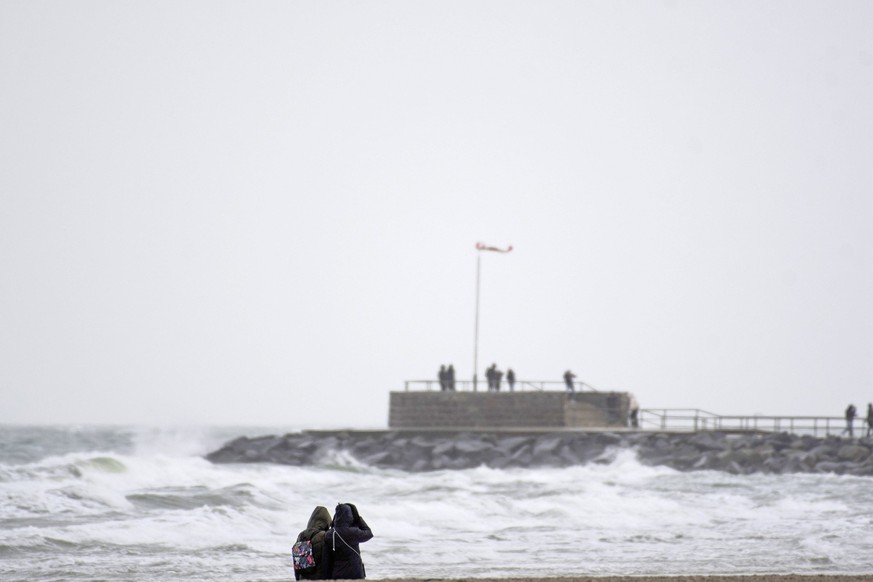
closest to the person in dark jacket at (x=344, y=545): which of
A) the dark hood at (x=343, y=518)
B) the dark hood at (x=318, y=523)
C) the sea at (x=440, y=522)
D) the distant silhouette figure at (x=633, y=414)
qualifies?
the dark hood at (x=343, y=518)

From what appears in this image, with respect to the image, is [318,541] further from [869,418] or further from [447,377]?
[869,418]

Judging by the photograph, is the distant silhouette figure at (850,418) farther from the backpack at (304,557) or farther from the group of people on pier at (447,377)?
the backpack at (304,557)

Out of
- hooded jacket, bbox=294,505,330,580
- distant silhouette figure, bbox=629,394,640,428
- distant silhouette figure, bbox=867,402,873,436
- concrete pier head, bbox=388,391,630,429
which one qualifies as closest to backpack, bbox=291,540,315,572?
hooded jacket, bbox=294,505,330,580

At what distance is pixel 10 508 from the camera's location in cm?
2534

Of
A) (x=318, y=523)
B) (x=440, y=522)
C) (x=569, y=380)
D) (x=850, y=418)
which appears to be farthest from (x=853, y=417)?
(x=318, y=523)

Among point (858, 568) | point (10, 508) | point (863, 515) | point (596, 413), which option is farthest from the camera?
point (596, 413)

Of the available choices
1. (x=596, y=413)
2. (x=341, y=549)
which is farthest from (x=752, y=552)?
(x=596, y=413)

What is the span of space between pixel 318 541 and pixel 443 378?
38.1 meters

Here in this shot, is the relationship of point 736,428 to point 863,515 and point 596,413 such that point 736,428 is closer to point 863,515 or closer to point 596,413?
point 596,413

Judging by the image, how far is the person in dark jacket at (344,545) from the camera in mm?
12227

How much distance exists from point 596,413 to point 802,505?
21.7m

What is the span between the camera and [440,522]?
2588cm

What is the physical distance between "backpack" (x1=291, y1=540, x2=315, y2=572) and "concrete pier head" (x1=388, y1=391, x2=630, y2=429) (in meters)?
36.8

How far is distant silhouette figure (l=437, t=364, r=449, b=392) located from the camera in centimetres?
5005
